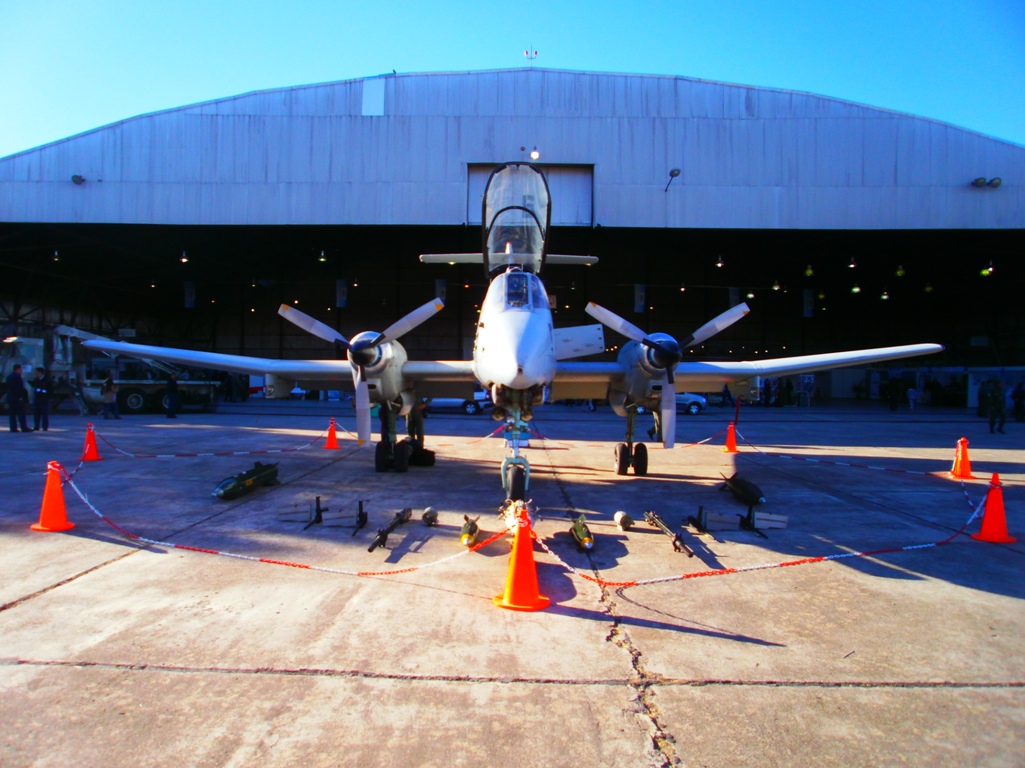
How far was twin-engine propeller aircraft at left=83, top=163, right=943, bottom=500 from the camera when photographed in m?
7.22

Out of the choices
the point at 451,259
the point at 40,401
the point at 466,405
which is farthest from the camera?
the point at 466,405

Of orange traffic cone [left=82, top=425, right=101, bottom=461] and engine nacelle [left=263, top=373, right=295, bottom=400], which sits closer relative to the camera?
engine nacelle [left=263, top=373, right=295, bottom=400]

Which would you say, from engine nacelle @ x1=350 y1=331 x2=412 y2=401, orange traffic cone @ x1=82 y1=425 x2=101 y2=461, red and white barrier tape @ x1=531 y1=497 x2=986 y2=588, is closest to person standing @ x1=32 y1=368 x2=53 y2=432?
orange traffic cone @ x1=82 y1=425 x2=101 y2=461

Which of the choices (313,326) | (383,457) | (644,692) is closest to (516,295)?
(313,326)

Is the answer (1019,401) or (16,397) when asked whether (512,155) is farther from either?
(1019,401)

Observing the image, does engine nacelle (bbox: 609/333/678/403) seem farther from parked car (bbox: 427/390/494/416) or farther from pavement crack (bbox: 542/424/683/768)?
parked car (bbox: 427/390/494/416)

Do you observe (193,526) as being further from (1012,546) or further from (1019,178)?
(1019,178)

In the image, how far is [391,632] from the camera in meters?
3.83

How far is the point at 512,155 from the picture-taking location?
2258 centimetres

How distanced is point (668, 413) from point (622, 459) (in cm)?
228

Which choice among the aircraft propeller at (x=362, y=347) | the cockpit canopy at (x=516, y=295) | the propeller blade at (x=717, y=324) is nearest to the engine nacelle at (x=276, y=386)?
the aircraft propeller at (x=362, y=347)

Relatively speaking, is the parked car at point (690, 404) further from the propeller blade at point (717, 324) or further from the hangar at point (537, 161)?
the propeller blade at point (717, 324)

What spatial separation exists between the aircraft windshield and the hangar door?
44.4 feet

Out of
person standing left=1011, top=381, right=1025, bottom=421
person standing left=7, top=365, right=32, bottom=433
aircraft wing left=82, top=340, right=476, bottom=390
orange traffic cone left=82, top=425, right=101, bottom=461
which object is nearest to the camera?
aircraft wing left=82, top=340, right=476, bottom=390
